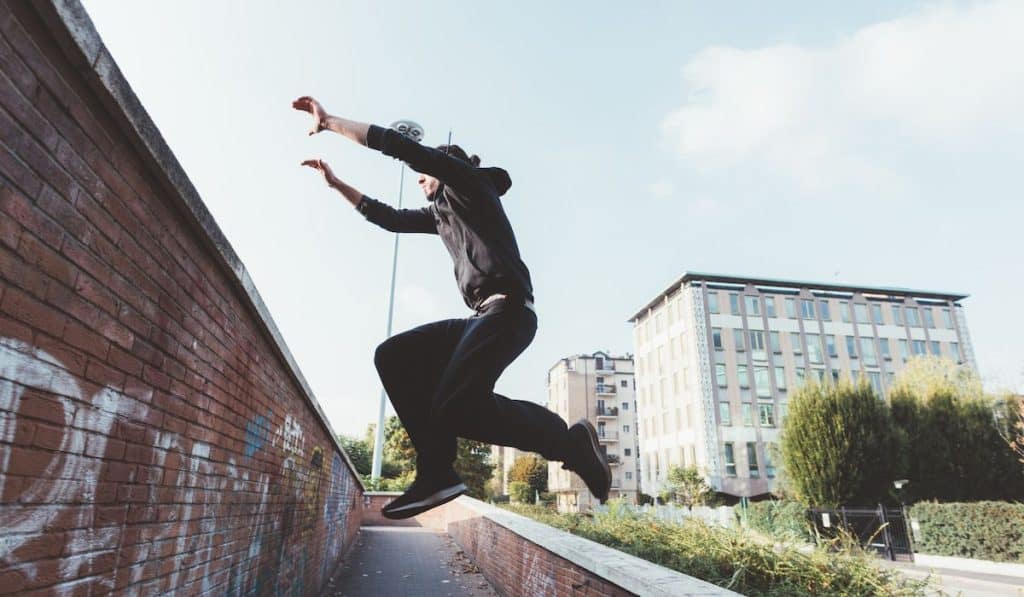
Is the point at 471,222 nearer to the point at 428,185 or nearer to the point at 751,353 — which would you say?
the point at 428,185

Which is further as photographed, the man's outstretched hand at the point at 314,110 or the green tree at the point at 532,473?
the green tree at the point at 532,473

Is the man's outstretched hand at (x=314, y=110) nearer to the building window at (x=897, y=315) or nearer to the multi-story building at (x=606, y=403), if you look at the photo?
the building window at (x=897, y=315)

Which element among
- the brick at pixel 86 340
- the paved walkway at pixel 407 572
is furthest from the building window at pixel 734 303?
the brick at pixel 86 340

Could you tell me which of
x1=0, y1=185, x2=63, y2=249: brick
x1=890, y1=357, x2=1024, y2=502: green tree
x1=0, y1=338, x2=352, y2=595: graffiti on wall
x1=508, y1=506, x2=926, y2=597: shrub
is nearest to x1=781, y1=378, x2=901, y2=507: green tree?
x1=890, y1=357, x2=1024, y2=502: green tree

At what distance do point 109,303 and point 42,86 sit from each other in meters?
0.78

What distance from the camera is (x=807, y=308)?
149 ft

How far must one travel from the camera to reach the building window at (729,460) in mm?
39219

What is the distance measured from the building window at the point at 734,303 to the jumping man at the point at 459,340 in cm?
4441

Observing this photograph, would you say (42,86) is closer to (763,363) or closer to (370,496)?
(370,496)

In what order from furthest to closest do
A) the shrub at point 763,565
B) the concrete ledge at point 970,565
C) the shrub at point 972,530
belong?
1. the shrub at point 972,530
2. the concrete ledge at point 970,565
3. the shrub at point 763,565

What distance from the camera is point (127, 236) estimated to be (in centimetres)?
223

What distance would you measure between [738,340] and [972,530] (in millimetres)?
25446

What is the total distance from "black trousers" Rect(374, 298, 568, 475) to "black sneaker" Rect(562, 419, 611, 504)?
A: 1.06ft

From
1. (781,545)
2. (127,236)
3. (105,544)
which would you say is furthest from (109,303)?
(781,545)
